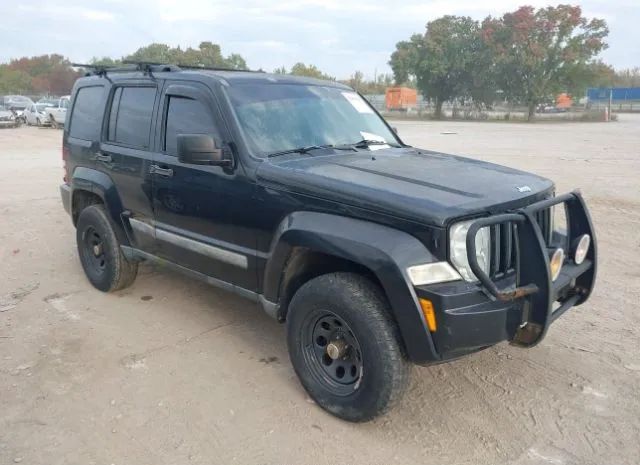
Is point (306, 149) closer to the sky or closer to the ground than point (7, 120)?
closer to the ground

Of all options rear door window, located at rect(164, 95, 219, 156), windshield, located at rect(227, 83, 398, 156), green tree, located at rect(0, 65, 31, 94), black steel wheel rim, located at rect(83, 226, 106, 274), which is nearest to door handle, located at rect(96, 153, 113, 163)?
black steel wheel rim, located at rect(83, 226, 106, 274)

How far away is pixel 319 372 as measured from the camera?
3436 mm

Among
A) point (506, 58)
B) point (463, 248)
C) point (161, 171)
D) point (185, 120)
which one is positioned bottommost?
point (463, 248)

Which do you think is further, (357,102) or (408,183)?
(357,102)

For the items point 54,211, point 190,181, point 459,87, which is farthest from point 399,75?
point 190,181

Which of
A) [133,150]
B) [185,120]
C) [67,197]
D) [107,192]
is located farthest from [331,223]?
[67,197]

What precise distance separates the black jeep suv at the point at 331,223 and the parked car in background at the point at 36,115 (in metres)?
28.1

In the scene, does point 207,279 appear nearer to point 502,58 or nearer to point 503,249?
point 503,249

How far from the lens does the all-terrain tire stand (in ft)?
16.7

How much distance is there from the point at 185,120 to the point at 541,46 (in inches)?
1659

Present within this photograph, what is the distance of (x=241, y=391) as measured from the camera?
3613 millimetres

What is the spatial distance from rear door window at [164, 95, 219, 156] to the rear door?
21cm

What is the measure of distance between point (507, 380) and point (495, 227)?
122 centimetres

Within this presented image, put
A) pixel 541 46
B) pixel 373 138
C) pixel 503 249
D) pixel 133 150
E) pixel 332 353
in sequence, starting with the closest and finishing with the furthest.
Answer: pixel 503 249, pixel 332 353, pixel 373 138, pixel 133 150, pixel 541 46
